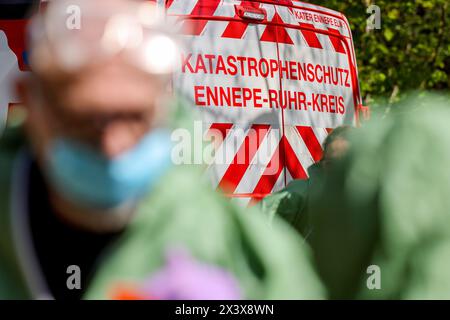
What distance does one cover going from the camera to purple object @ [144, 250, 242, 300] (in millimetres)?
1010

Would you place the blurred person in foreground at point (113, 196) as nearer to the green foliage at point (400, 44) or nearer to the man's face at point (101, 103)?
the man's face at point (101, 103)

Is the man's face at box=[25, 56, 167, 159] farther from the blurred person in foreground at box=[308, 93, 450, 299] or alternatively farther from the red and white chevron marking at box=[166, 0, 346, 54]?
the red and white chevron marking at box=[166, 0, 346, 54]

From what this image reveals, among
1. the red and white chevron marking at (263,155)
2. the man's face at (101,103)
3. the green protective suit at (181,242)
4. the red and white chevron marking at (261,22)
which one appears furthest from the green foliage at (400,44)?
the man's face at (101,103)

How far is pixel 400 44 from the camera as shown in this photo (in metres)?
10.2

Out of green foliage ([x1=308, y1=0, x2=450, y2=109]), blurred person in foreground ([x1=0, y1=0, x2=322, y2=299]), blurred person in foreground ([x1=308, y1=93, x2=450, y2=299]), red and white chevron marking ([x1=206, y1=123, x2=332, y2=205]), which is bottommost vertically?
green foliage ([x1=308, y1=0, x2=450, y2=109])

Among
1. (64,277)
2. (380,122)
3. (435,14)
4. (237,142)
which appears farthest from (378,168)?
(435,14)

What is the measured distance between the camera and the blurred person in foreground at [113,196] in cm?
96

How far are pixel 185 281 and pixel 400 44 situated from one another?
31.0 ft

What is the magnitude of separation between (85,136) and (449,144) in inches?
20.6

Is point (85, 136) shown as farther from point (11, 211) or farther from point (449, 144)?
point (449, 144)

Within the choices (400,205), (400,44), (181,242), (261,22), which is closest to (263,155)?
(261,22)

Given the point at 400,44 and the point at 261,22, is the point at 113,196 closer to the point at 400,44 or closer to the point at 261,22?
the point at 261,22

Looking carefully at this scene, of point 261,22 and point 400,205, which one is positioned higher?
point 400,205

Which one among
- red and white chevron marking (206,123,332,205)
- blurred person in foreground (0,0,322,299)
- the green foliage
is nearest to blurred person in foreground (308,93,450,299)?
blurred person in foreground (0,0,322,299)
